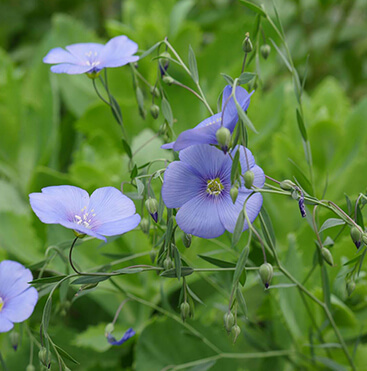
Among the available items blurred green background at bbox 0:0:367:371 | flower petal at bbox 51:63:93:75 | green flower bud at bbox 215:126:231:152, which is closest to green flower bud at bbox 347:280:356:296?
blurred green background at bbox 0:0:367:371

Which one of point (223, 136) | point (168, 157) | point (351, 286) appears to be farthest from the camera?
point (168, 157)

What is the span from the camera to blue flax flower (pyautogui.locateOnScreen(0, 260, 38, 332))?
1.34 feet

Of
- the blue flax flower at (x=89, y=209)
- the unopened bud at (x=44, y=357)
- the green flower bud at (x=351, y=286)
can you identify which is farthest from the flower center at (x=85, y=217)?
the green flower bud at (x=351, y=286)

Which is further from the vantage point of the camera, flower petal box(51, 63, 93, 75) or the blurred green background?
the blurred green background

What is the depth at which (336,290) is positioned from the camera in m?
0.58

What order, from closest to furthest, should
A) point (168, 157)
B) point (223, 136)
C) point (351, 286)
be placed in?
point (223, 136), point (351, 286), point (168, 157)

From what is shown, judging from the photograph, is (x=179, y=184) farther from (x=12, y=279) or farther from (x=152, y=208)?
(x=12, y=279)

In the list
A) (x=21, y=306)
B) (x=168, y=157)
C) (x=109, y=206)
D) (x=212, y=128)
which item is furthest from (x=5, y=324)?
(x=168, y=157)

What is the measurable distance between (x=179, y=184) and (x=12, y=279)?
190mm

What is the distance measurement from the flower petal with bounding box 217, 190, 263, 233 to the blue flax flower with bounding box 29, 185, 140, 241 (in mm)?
65

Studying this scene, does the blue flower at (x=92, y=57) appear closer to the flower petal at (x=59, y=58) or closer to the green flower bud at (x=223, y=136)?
the flower petal at (x=59, y=58)

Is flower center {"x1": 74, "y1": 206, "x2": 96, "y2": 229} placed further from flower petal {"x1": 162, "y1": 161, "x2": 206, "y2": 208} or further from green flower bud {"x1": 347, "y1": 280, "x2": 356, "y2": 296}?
green flower bud {"x1": 347, "y1": 280, "x2": 356, "y2": 296}

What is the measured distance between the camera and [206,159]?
0.39 meters

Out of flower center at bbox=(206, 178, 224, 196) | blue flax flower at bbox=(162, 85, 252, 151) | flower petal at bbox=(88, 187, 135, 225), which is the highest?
blue flax flower at bbox=(162, 85, 252, 151)
